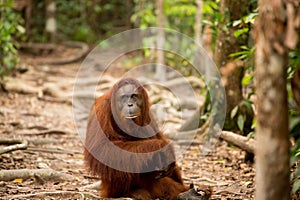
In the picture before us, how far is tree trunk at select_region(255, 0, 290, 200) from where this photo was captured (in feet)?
6.75

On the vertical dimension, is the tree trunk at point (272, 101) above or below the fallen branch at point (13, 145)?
above

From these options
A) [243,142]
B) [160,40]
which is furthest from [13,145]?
[160,40]

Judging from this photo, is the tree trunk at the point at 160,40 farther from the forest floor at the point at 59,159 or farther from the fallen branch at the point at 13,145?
the fallen branch at the point at 13,145

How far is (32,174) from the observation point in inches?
163

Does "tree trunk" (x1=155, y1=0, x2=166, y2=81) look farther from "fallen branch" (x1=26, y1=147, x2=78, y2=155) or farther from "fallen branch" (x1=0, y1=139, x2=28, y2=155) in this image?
"fallen branch" (x1=0, y1=139, x2=28, y2=155)

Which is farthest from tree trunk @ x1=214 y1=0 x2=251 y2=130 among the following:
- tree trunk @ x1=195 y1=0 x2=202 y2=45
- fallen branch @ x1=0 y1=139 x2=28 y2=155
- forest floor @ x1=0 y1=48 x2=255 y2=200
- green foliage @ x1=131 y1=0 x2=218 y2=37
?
tree trunk @ x1=195 y1=0 x2=202 y2=45

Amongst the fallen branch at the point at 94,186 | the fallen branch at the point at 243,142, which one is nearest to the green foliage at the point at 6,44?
the fallen branch at the point at 94,186

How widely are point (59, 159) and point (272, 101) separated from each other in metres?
3.32

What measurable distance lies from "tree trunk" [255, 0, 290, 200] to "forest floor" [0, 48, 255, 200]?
1.66m

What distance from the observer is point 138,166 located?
3662 mm

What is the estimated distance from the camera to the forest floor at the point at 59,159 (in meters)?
3.88

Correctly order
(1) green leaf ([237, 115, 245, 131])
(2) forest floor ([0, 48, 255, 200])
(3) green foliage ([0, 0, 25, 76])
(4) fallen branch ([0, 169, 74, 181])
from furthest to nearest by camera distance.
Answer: (3) green foliage ([0, 0, 25, 76]) → (1) green leaf ([237, 115, 245, 131]) → (4) fallen branch ([0, 169, 74, 181]) → (2) forest floor ([0, 48, 255, 200])

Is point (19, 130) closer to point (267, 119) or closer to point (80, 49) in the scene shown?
point (267, 119)

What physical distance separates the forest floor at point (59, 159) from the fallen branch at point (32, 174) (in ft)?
0.10
